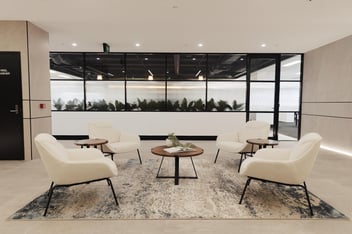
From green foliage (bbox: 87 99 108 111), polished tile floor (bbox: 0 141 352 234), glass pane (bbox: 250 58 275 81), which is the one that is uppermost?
glass pane (bbox: 250 58 275 81)

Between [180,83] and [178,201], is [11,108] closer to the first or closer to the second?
[178,201]

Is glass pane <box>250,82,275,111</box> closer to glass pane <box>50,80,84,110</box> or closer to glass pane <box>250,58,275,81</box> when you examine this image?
glass pane <box>250,58,275,81</box>

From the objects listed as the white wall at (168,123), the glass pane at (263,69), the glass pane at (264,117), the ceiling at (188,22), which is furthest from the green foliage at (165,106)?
the ceiling at (188,22)

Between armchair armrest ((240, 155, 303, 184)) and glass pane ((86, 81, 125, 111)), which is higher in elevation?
glass pane ((86, 81, 125, 111))

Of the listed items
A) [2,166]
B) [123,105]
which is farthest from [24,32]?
[123,105]

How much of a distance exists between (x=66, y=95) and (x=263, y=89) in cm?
652

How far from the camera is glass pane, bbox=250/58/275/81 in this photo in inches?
295

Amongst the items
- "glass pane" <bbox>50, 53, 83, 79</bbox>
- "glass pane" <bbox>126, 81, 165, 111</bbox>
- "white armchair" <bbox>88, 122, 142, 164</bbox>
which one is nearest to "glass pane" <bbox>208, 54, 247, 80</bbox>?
"glass pane" <bbox>126, 81, 165, 111</bbox>

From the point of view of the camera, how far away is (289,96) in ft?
24.9

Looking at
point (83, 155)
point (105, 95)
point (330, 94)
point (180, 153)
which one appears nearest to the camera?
point (83, 155)

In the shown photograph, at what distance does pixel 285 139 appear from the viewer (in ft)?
25.3

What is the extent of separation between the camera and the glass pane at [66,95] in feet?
24.4

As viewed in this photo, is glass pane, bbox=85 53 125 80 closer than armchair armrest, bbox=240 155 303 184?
No
